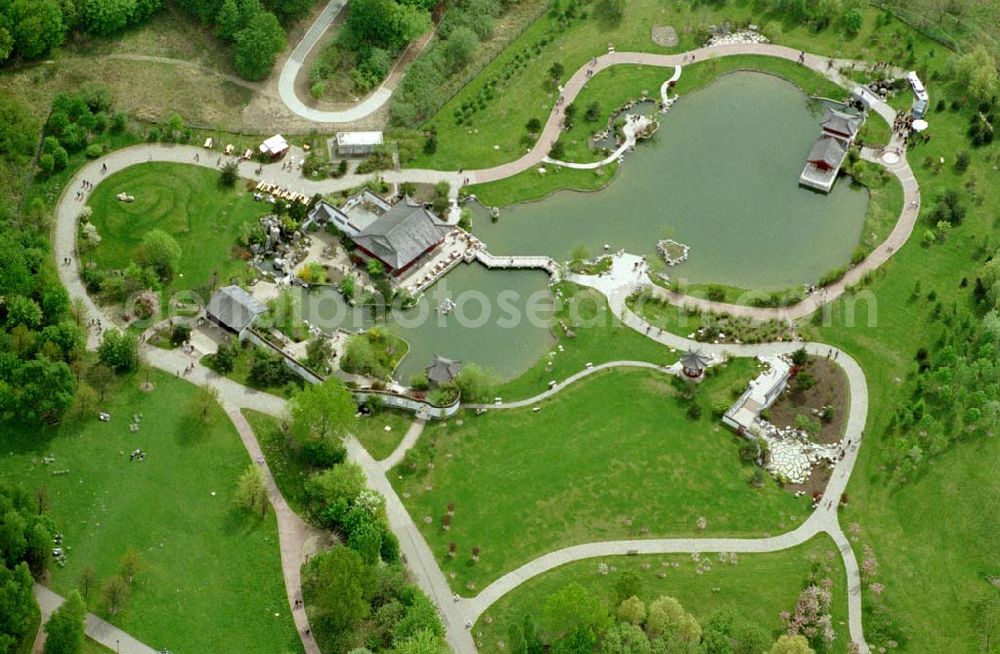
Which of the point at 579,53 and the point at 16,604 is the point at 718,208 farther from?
the point at 16,604

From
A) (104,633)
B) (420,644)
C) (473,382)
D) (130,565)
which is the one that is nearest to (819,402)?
(473,382)

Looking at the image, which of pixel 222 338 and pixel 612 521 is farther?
pixel 222 338

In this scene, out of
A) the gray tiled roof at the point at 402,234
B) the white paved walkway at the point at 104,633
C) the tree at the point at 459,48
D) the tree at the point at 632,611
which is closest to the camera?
the white paved walkway at the point at 104,633

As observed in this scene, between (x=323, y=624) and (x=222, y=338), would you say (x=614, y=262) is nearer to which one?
(x=222, y=338)

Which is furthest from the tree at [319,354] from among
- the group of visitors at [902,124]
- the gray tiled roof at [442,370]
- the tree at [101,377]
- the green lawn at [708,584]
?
the group of visitors at [902,124]

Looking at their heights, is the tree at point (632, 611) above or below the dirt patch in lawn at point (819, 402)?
below

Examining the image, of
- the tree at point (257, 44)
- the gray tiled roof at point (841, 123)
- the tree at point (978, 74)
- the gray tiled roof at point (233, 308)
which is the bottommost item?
the gray tiled roof at point (233, 308)

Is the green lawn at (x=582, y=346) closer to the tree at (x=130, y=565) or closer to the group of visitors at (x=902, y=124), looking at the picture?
the tree at (x=130, y=565)

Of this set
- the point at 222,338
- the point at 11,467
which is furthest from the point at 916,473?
→ the point at 11,467
